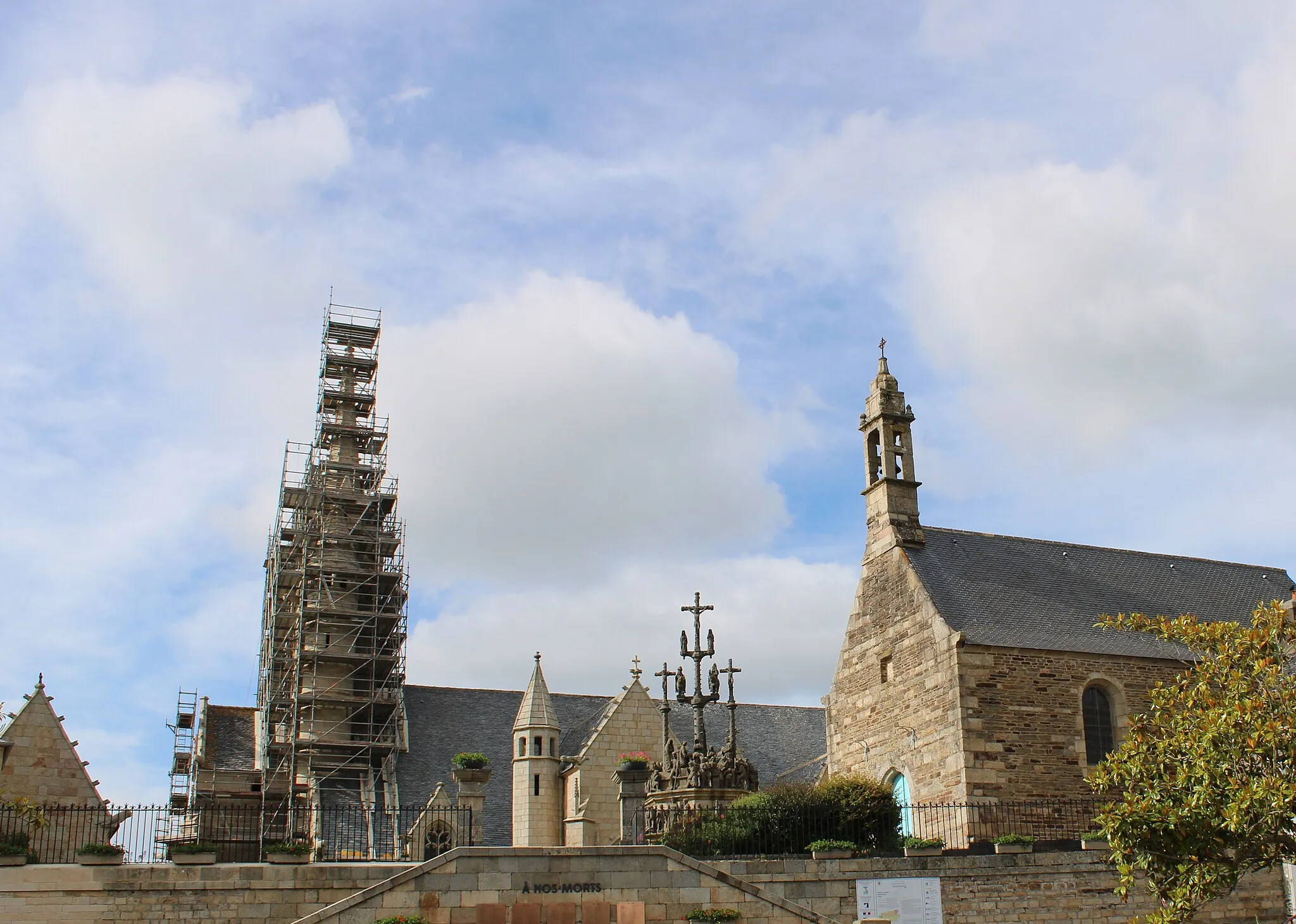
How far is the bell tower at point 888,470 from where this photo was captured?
100 ft

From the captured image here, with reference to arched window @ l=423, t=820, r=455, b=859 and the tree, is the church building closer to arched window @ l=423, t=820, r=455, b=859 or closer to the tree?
the tree

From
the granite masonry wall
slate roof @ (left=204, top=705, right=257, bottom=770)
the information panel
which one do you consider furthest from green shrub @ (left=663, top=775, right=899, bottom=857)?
slate roof @ (left=204, top=705, right=257, bottom=770)

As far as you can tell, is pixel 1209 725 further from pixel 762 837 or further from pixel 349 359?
pixel 349 359

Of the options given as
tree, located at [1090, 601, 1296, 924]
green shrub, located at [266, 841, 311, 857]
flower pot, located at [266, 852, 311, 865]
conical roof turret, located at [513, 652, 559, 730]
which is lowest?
flower pot, located at [266, 852, 311, 865]

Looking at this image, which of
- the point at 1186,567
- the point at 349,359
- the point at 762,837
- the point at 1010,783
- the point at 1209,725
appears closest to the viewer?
the point at 1209,725

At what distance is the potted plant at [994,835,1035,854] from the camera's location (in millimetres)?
22172

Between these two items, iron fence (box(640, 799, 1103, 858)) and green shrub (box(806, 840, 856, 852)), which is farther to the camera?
iron fence (box(640, 799, 1103, 858))

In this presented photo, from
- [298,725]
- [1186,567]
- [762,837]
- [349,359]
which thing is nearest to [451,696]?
[298,725]

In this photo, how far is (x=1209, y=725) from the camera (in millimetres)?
16484

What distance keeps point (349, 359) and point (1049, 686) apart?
90.9ft

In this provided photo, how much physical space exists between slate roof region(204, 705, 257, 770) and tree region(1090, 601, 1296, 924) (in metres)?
29.3

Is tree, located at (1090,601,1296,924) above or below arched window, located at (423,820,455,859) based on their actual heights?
above

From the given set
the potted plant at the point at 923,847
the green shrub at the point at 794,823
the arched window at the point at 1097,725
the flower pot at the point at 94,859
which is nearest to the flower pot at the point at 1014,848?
the potted plant at the point at 923,847

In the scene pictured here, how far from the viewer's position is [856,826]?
75.8 feet
